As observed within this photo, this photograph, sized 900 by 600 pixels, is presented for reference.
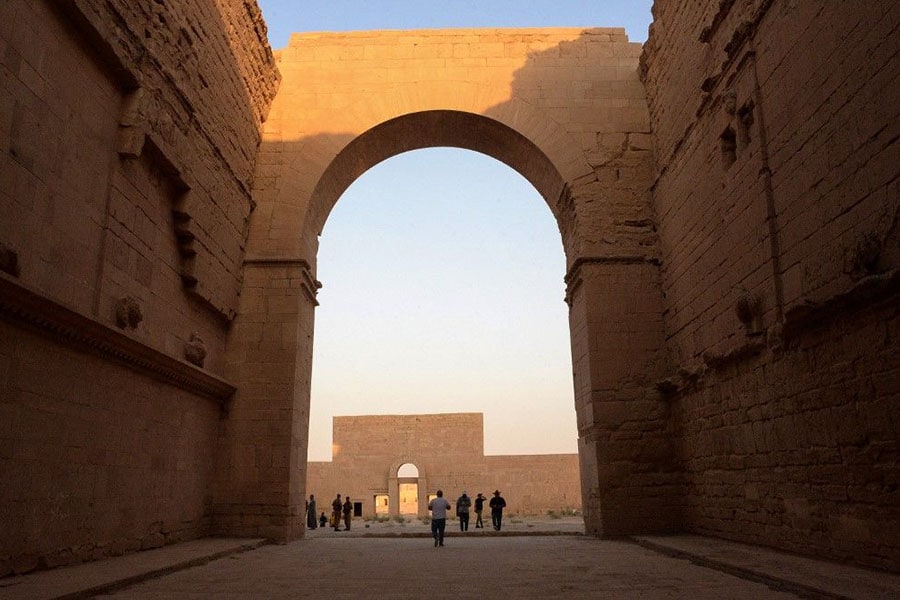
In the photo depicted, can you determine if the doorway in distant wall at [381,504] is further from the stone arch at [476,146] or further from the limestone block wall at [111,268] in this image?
the limestone block wall at [111,268]

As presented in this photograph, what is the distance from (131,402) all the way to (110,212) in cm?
194

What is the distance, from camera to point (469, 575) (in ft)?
18.2

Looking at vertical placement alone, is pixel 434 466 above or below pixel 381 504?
above

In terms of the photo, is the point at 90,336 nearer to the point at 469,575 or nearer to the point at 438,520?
the point at 469,575

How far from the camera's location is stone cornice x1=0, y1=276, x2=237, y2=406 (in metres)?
4.76

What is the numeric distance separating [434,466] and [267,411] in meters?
14.9

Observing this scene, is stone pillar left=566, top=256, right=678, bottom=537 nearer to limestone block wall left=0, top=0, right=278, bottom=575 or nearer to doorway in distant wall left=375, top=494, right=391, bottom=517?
limestone block wall left=0, top=0, right=278, bottom=575

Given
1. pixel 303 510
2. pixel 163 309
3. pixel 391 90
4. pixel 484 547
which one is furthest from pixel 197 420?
pixel 391 90

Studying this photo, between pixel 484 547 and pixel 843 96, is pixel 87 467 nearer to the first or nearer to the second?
pixel 484 547

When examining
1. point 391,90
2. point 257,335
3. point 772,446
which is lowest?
→ point 772,446

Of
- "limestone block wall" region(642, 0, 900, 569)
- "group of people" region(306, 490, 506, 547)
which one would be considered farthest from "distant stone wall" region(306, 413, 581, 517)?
"limestone block wall" region(642, 0, 900, 569)

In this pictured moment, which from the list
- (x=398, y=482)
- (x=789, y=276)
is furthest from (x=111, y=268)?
(x=398, y=482)

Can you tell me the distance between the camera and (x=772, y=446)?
6.40 m

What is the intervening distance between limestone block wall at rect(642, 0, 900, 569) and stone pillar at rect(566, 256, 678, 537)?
392 millimetres
